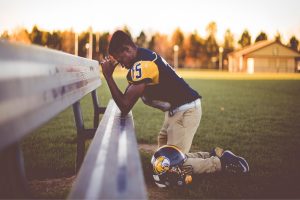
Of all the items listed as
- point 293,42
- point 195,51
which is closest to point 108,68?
point 293,42

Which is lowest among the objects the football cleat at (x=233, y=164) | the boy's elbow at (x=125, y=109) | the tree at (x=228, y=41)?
the football cleat at (x=233, y=164)

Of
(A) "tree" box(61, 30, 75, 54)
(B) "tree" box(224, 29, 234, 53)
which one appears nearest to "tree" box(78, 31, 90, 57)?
(A) "tree" box(61, 30, 75, 54)

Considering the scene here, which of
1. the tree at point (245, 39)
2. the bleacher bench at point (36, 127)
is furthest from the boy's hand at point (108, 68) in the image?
the tree at point (245, 39)

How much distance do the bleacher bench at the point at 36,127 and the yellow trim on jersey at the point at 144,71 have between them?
0.84m

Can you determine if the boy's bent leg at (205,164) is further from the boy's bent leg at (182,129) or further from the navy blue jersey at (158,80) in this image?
the navy blue jersey at (158,80)

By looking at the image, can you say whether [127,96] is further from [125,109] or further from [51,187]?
[51,187]

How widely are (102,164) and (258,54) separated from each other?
83934 mm

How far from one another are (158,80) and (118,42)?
0.51 m

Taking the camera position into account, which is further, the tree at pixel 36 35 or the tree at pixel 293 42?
the tree at pixel 293 42

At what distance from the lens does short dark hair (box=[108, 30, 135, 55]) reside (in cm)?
340

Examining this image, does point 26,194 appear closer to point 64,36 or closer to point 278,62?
point 278,62

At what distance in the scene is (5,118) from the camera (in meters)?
1.35

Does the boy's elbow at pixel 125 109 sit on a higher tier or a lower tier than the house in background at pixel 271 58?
lower

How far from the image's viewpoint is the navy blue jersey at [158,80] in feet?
10.9
